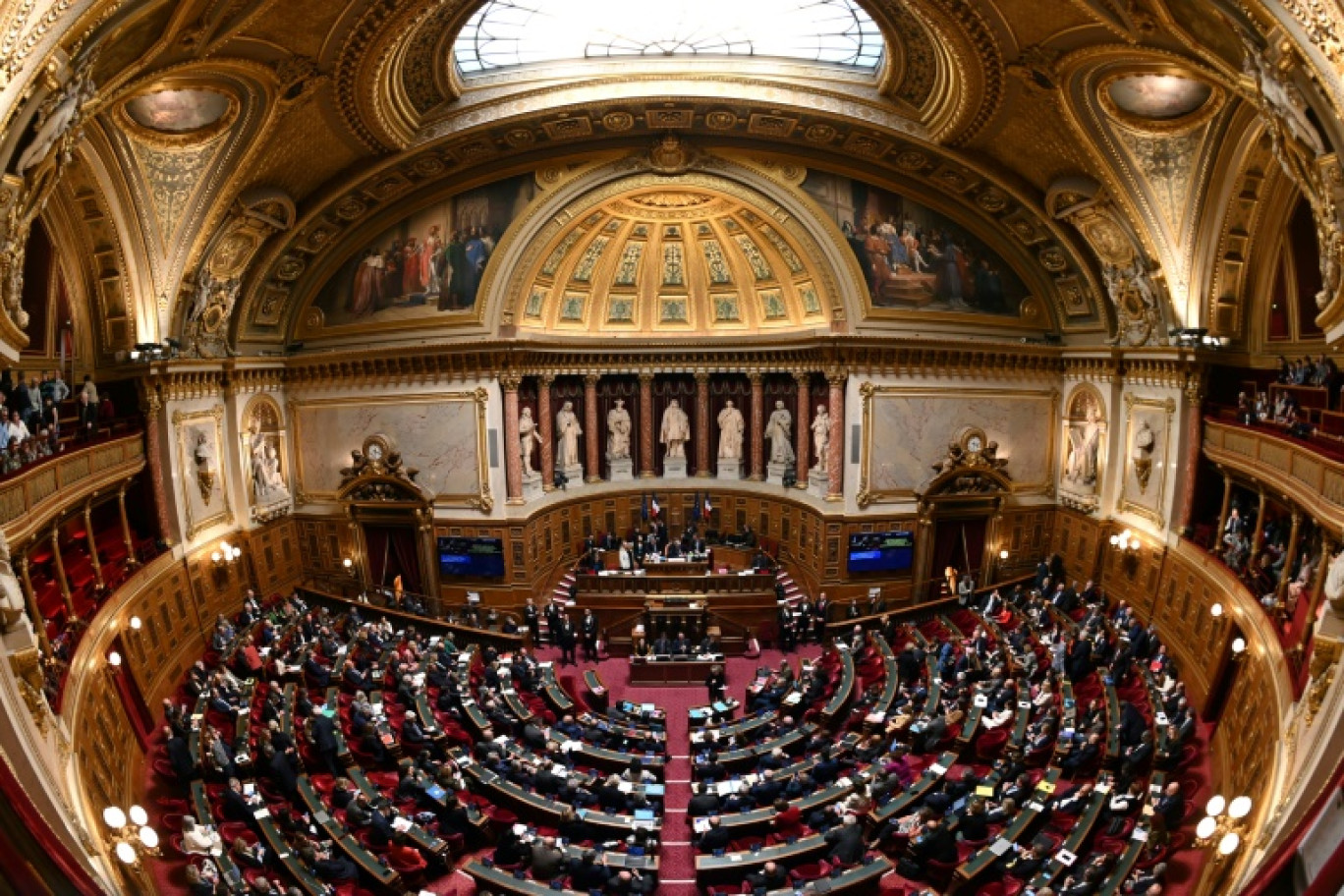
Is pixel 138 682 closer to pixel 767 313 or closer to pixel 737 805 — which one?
pixel 737 805

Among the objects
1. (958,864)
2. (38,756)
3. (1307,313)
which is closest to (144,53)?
(38,756)

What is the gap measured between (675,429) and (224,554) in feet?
44.3

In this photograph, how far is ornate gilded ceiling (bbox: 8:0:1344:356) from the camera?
554 inches

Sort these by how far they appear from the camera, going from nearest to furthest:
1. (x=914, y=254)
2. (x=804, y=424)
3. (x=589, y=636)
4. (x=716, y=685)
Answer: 1. (x=716, y=685)
2. (x=589, y=636)
3. (x=914, y=254)
4. (x=804, y=424)

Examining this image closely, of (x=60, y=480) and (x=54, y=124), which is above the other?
(x=54, y=124)

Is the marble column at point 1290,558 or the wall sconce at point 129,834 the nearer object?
the wall sconce at point 129,834

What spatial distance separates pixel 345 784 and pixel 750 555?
13798 millimetres

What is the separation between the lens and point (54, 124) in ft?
30.8


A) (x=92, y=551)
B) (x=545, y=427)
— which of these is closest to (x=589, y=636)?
(x=545, y=427)

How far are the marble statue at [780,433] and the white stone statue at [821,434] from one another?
4.89ft

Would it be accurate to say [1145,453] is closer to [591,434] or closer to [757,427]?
[757,427]

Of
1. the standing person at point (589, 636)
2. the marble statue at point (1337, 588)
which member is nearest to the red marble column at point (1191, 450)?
the marble statue at point (1337, 588)

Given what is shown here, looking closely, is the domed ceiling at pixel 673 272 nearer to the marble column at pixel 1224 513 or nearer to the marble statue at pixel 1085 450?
the marble statue at pixel 1085 450

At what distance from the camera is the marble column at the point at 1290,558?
1386 centimetres
